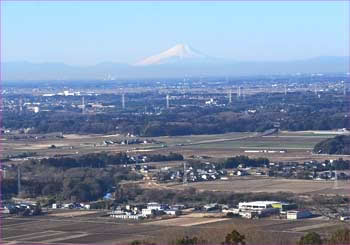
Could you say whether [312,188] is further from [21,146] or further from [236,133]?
[236,133]

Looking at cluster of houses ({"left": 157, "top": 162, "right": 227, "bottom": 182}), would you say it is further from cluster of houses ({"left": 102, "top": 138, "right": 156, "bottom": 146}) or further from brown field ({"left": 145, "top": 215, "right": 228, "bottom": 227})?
cluster of houses ({"left": 102, "top": 138, "right": 156, "bottom": 146})

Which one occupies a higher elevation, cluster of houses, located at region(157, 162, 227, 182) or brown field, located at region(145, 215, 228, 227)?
brown field, located at region(145, 215, 228, 227)

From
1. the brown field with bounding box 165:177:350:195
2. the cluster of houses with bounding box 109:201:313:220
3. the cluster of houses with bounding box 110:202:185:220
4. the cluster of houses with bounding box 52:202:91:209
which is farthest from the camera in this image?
the brown field with bounding box 165:177:350:195

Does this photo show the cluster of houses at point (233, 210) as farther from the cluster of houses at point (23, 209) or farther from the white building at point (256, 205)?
the cluster of houses at point (23, 209)

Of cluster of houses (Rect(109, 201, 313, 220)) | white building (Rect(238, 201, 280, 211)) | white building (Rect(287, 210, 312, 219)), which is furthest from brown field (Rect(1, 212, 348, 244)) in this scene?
white building (Rect(238, 201, 280, 211))

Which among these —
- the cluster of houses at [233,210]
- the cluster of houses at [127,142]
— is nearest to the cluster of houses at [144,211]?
the cluster of houses at [233,210]

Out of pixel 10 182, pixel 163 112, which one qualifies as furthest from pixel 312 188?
pixel 163 112

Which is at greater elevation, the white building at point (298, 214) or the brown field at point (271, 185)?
the white building at point (298, 214)
